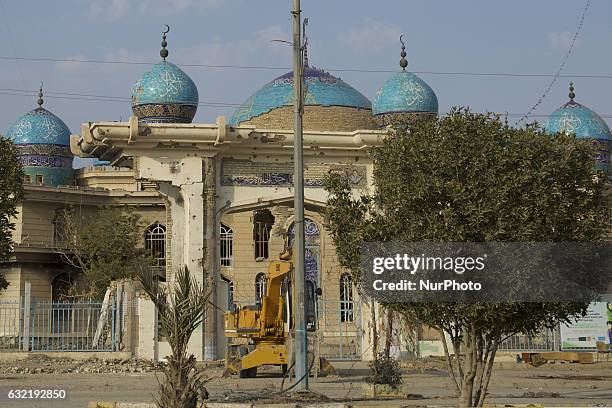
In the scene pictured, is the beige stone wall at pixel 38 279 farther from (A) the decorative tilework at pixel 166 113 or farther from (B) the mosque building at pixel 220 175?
(A) the decorative tilework at pixel 166 113

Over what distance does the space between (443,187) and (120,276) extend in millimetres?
28096

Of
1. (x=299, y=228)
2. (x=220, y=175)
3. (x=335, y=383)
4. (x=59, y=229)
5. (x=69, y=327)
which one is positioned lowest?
(x=335, y=383)

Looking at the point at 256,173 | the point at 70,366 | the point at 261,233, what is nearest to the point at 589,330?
the point at 256,173

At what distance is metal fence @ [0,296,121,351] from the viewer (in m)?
26.0

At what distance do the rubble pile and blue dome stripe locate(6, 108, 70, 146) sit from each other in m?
23.2

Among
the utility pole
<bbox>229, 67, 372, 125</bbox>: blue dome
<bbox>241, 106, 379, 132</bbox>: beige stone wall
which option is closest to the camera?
the utility pole

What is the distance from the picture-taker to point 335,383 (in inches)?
813

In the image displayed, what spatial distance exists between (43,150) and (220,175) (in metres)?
23.0

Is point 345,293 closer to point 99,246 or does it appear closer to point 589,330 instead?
point 99,246

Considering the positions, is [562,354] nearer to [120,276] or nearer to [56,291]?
[120,276]

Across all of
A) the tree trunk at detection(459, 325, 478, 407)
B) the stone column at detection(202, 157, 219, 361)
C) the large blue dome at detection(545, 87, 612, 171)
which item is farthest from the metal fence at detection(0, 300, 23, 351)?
the large blue dome at detection(545, 87, 612, 171)

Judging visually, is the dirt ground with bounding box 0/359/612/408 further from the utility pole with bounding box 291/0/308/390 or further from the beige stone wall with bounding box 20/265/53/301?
the beige stone wall with bounding box 20/265/53/301

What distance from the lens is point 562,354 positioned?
2667cm

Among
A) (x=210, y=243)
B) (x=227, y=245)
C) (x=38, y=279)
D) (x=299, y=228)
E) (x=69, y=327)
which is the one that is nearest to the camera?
(x=299, y=228)
